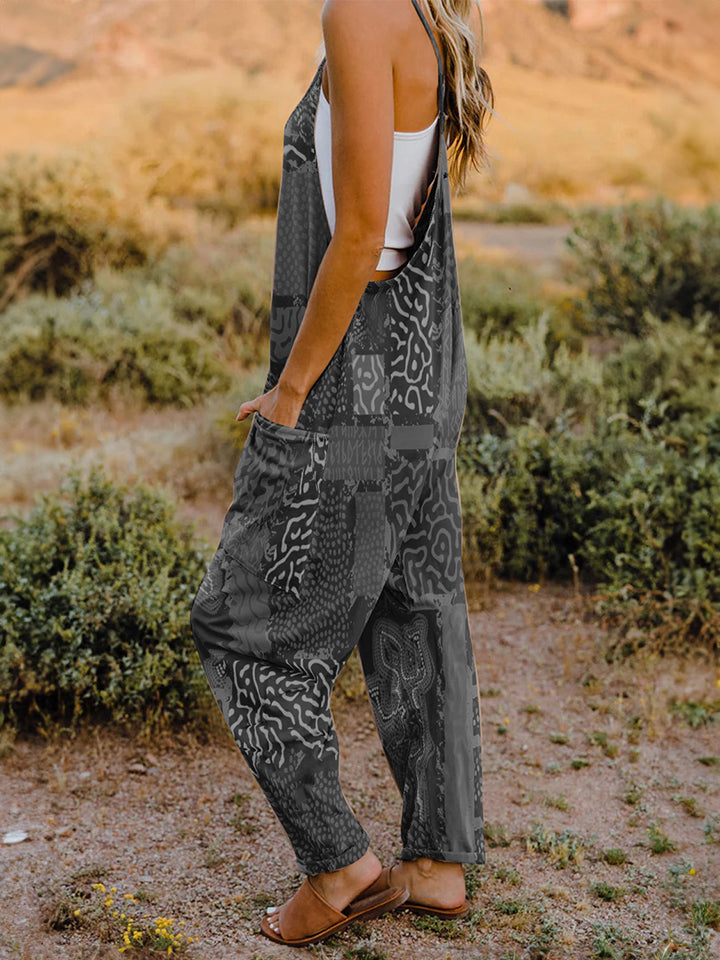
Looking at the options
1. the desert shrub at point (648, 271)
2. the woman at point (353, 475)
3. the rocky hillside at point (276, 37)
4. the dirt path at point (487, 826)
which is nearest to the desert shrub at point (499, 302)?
the desert shrub at point (648, 271)

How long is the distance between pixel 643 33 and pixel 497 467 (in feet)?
133

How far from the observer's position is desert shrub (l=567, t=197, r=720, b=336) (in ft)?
19.6

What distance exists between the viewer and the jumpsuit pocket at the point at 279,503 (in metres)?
1.75

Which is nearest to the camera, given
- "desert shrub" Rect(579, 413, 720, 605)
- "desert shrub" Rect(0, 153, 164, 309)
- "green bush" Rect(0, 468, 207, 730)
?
"green bush" Rect(0, 468, 207, 730)

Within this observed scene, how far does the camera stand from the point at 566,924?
2127 millimetres

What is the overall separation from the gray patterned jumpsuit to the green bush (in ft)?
3.53

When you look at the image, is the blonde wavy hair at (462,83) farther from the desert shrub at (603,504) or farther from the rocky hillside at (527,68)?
the rocky hillside at (527,68)

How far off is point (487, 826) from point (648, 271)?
433 cm

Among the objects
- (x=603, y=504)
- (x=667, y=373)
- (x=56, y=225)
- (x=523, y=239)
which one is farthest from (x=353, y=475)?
(x=523, y=239)

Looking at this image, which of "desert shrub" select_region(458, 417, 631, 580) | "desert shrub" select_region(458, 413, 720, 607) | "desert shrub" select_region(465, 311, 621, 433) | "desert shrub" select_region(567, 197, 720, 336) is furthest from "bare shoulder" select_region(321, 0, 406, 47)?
"desert shrub" select_region(567, 197, 720, 336)

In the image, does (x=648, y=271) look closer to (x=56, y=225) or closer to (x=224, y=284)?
(x=224, y=284)

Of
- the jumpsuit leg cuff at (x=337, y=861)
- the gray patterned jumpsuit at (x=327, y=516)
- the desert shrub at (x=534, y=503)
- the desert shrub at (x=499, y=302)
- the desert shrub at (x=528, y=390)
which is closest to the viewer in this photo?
the gray patterned jumpsuit at (x=327, y=516)

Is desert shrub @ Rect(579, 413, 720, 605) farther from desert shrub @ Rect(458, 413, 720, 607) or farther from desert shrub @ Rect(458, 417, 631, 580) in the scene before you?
desert shrub @ Rect(458, 417, 631, 580)

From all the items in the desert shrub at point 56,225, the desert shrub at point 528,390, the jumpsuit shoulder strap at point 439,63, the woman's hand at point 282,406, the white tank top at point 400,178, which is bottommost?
the woman's hand at point 282,406
